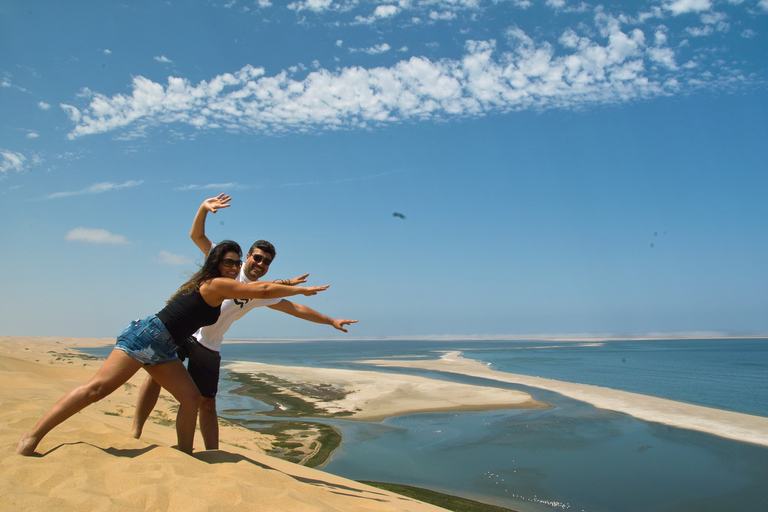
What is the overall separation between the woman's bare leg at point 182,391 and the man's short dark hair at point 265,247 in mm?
1381

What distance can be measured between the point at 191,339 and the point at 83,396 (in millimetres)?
1144

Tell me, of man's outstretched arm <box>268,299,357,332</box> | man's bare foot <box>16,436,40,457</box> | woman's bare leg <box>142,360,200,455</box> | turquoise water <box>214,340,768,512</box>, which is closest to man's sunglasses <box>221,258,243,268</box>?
man's outstretched arm <box>268,299,357,332</box>

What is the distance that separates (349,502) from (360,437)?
7096 mm

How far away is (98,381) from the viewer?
376 centimetres

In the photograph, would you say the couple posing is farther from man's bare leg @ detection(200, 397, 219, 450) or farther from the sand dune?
the sand dune

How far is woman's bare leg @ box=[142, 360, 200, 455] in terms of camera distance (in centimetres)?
402

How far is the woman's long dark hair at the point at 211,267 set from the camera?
416 cm

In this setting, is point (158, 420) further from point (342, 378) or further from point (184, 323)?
point (342, 378)

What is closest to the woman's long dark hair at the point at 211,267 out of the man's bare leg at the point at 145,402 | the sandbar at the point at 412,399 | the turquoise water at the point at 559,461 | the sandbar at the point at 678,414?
the man's bare leg at the point at 145,402

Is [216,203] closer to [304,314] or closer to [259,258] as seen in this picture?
[259,258]

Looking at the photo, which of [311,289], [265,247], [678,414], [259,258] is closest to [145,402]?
[259,258]

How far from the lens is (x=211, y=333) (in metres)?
4.84

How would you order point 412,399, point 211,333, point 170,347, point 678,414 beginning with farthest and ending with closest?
1. point 412,399
2. point 678,414
3. point 211,333
4. point 170,347

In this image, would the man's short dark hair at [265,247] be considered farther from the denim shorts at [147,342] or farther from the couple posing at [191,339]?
the denim shorts at [147,342]
